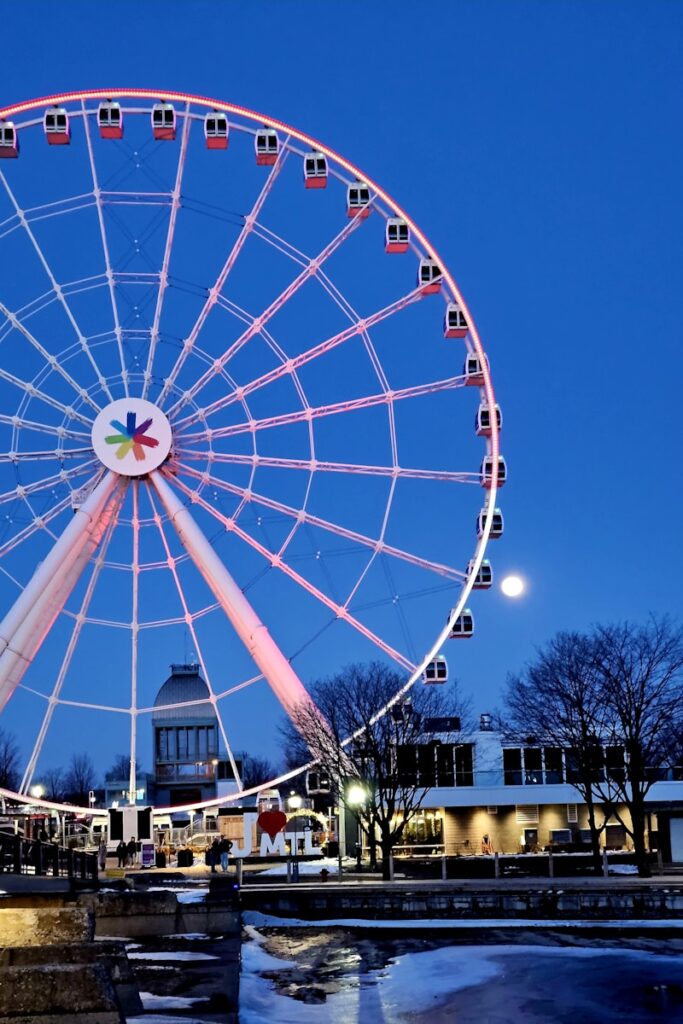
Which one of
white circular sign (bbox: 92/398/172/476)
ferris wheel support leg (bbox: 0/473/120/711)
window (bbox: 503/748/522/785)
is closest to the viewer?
ferris wheel support leg (bbox: 0/473/120/711)

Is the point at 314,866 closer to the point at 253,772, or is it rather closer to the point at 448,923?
the point at 448,923

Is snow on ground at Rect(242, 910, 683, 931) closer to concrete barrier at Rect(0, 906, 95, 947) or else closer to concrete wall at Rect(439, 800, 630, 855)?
concrete barrier at Rect(0, 906, 95, 947)

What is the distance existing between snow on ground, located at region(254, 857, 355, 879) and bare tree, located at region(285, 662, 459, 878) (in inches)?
89.0

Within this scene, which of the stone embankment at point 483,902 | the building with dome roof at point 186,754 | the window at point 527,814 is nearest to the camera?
the stone embankment at point 483,902

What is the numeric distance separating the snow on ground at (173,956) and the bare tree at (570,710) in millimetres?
25173

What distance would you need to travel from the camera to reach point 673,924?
2641 centimetres

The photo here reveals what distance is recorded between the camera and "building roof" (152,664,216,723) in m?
109

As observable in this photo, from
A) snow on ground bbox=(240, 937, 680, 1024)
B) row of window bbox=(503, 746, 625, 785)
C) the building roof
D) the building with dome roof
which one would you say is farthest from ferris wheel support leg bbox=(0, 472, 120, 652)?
the building with dome roof

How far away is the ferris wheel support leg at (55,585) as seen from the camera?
3638cm

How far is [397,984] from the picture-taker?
18.3 m

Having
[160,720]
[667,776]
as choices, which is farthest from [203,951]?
[160,720]

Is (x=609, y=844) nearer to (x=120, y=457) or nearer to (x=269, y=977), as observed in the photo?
(x=120, y=457)

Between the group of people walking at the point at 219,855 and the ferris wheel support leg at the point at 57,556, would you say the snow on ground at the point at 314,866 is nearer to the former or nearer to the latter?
the group of people walking at the point at 219,855

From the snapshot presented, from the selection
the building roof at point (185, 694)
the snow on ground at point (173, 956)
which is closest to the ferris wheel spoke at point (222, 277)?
the snow on ground at point (173, 956)
